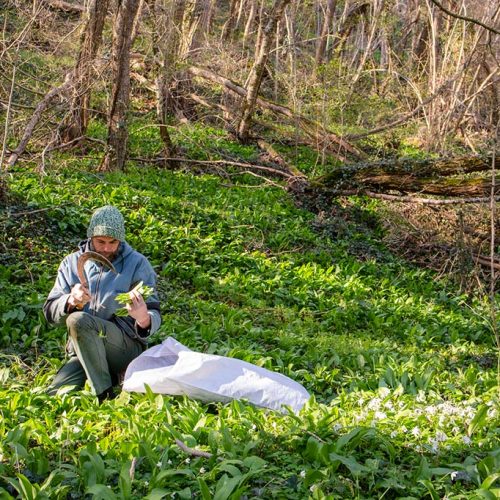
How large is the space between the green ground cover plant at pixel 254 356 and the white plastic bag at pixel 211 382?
0.10m

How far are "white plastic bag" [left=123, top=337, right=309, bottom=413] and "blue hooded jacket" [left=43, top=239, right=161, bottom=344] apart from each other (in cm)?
31

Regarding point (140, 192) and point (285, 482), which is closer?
point (285, 482)

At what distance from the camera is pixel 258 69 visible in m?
13.2

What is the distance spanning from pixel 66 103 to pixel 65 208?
10.2ft

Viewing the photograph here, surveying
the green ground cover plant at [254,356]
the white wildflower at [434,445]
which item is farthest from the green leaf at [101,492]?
the white wildflower at [434,445]

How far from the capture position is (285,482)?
3.32 m

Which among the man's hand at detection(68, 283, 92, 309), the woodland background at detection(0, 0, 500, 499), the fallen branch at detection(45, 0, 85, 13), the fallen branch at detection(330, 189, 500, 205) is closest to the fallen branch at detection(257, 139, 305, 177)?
the woodland background at detection(0, 0, 500, 499)

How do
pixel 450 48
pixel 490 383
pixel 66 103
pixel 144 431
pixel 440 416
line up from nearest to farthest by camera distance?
pixel 144 431 → pixel 440 416 → pixel 490 383 → pixel 66 103 → pixel 450 48

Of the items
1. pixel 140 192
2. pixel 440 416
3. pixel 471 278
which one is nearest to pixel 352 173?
pixel 471 278

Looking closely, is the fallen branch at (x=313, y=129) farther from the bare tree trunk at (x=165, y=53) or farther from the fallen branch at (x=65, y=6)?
the fallen branch at (x=65, y=6)

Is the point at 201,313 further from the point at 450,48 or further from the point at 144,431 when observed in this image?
the point at 450,48

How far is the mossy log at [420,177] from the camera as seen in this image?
9.84 metres

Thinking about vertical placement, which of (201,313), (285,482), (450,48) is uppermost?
(450,48)

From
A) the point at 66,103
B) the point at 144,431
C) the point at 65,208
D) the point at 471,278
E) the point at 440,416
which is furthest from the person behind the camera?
the point at 66,103
